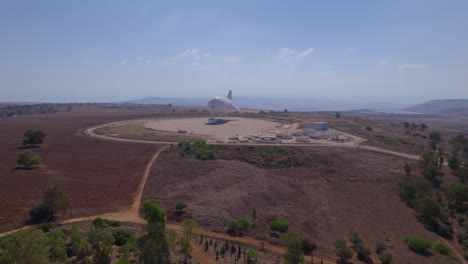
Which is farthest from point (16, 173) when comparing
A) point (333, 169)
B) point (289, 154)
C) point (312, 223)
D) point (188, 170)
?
point (333, 169)

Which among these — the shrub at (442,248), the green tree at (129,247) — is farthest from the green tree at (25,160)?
the shrub at (442,248)

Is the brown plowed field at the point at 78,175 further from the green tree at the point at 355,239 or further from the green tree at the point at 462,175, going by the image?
the green tree at the point at 462,175

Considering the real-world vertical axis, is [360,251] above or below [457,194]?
below

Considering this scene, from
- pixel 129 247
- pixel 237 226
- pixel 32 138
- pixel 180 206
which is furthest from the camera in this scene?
pixel 32 138

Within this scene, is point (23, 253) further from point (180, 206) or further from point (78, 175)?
point (78, 175)

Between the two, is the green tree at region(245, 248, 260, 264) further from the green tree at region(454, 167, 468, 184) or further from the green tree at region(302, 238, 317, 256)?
the green tree at region(454, 167, 468, 184)

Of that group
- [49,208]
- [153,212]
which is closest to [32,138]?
A: [49,208]

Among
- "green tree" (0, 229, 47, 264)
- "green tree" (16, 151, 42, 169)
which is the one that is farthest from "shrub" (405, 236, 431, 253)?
"green tree" (16, 151, 42, 169)
